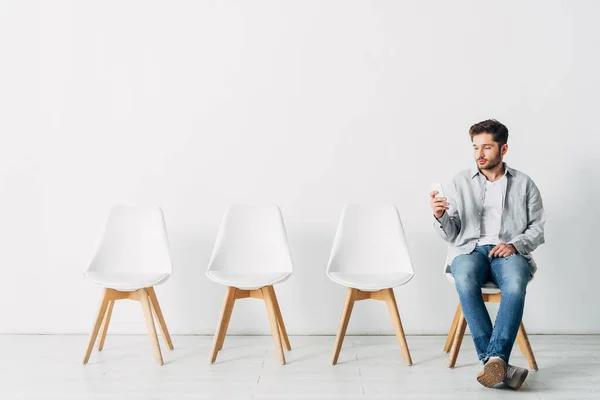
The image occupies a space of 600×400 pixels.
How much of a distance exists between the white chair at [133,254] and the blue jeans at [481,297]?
4.74 feet

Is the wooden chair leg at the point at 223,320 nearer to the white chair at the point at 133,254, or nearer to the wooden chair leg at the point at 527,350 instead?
the white chair at the point at 133,254

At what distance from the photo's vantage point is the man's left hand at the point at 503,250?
255 cm

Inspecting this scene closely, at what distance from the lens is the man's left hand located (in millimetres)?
2547

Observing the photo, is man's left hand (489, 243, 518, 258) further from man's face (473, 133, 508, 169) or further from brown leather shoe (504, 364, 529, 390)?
brown leather shoe (504, 364, 529, 390)

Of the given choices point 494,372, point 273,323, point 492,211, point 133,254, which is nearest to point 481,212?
point 492,211

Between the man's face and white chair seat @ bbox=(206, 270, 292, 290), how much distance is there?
3.57 ft

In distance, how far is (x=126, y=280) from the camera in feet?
9.00

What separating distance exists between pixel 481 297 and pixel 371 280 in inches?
20.3

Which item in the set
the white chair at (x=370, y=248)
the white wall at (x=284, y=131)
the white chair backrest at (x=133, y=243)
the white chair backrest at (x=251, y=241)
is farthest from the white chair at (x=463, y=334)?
the white chair backrest at (x=133, y=243)

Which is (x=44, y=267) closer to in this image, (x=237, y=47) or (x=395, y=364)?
(x=237, y=47)

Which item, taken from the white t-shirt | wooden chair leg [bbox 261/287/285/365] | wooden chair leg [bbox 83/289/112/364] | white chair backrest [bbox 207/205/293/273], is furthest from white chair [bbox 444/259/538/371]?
wooden chair leg [bbox 83/289/112/364]

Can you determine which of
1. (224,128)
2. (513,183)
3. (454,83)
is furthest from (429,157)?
(224,128)

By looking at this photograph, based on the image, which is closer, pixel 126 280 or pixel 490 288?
pixel 490 288

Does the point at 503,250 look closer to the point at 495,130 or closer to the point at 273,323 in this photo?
the point at 495,130
